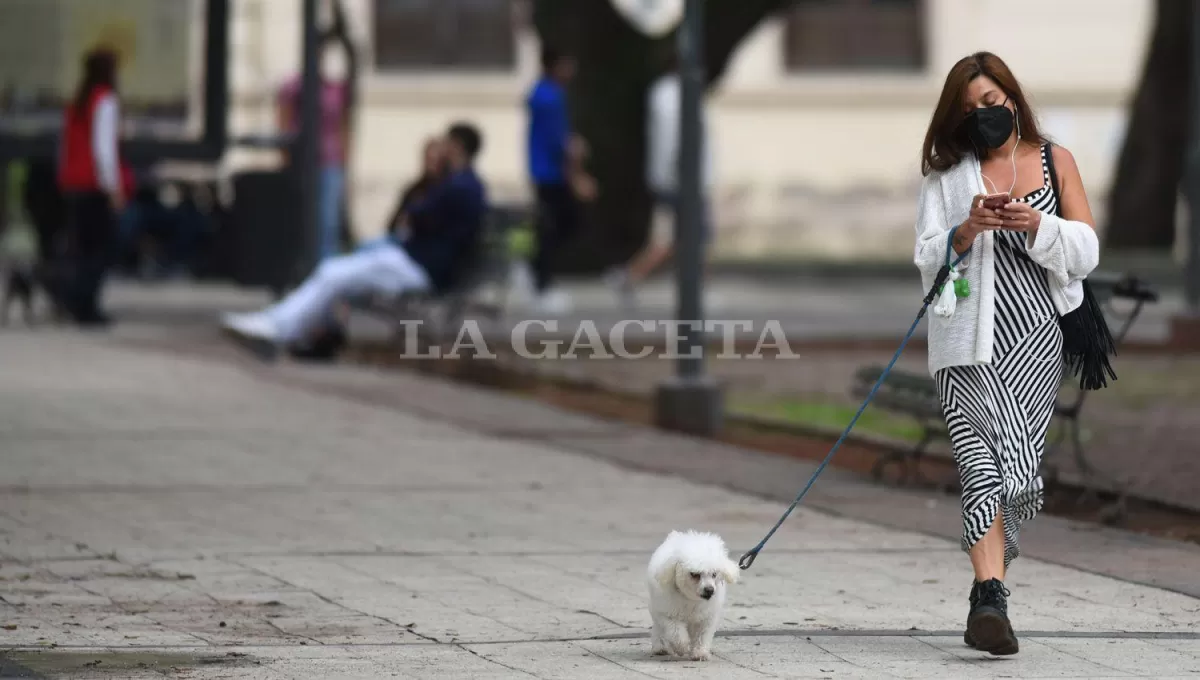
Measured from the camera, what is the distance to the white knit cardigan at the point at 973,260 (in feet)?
22.7

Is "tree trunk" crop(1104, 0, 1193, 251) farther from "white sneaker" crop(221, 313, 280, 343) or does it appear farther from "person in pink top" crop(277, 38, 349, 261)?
"white sneaker" crop(221, 313, 280, 343)

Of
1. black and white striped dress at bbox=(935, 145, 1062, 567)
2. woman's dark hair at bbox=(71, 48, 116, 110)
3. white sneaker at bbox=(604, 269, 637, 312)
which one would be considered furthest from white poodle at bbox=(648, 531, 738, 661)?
white sneaker at bbox=(604, 269, 637, 312)

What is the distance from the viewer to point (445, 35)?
32219mm

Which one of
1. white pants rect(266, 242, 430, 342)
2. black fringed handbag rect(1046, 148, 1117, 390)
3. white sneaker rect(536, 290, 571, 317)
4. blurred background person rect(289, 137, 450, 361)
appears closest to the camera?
black fringed handbag rect(1046, 148, 1117, 390)

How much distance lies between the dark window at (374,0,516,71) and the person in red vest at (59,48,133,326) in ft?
47.5

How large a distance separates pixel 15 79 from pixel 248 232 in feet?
13.7

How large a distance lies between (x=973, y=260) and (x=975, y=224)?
19 cm

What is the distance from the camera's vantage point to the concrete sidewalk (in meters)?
6.85

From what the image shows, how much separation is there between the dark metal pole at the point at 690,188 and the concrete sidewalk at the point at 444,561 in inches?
24.5

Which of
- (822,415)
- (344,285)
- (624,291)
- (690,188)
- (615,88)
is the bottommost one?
(624,291)

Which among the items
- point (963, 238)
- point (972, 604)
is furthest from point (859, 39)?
point (972, 604)

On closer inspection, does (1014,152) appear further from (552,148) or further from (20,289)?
(552,148)

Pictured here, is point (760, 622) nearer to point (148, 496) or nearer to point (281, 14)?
point (148, 496)

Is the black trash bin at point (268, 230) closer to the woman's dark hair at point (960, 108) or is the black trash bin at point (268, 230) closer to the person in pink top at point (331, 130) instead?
the person in pink top at point (331, 130)
